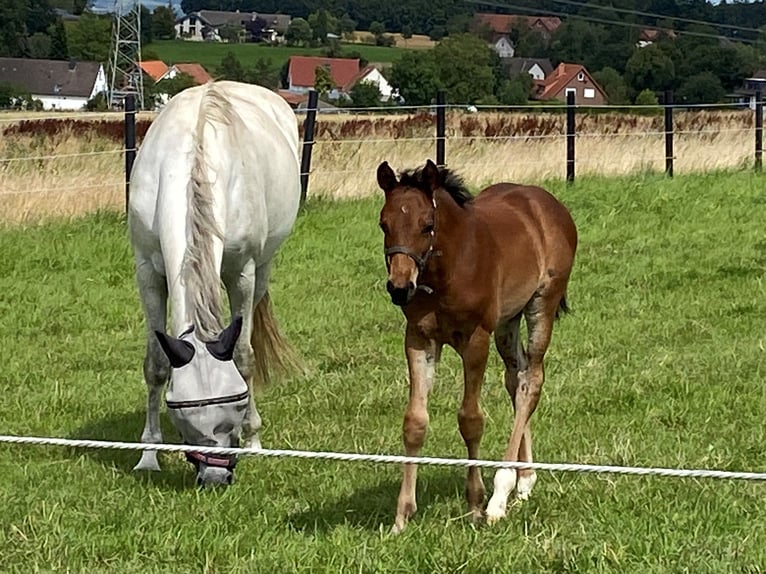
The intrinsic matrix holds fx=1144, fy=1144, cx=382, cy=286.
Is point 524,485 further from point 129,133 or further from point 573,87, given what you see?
point 573,87

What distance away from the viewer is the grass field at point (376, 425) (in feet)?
13.5

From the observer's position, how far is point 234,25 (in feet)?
316

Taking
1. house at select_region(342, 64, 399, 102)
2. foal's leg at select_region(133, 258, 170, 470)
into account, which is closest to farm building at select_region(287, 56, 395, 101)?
house at select_region(342, 64, 399, 102)

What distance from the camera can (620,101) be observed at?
135 ft

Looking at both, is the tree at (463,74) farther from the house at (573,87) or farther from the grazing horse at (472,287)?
the grazing horse at (472,287)

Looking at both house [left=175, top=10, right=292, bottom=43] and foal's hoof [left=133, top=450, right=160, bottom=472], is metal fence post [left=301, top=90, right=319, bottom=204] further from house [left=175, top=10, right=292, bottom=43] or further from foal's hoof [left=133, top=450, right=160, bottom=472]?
house [left=175, top=10, right=292, bottom=43]

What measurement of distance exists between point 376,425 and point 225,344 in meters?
1.60

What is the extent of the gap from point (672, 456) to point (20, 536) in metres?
2.83

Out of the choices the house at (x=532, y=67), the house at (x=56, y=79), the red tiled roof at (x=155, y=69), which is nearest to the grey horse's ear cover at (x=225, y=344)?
the red tiled roof at (x=155, y=69)

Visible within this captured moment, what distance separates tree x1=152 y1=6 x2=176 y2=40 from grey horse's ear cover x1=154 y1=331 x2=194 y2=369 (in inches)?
3251

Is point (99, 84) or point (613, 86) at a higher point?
point (99, 84)

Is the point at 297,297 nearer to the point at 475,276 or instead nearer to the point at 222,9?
the point at 475,276

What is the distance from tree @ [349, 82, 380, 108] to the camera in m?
37.8

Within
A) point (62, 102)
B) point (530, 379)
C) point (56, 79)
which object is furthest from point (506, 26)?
point (530, 379)
